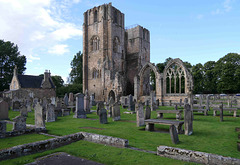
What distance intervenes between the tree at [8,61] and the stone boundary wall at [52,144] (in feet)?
140

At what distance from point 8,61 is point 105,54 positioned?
26.0m

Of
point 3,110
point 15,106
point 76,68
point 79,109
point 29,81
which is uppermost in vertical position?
point 76,68

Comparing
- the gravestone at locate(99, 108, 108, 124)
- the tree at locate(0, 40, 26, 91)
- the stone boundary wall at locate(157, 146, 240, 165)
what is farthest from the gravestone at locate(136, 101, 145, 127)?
the tree at locate(0, 40, 26, 91)

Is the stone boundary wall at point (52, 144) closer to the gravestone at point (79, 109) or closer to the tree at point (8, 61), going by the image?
the gravestone at point (79, 109)

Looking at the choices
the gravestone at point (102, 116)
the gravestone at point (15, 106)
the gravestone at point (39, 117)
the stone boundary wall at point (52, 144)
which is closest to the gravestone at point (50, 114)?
the gravestone at point (39, 117)

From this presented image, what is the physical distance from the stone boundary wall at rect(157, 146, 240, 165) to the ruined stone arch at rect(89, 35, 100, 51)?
33057mm

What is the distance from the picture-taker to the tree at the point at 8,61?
135 ft

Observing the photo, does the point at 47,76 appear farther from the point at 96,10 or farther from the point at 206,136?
the point at 206,136

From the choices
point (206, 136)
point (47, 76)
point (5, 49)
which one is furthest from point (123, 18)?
point (206, 136)

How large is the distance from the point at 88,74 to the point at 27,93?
12.1m

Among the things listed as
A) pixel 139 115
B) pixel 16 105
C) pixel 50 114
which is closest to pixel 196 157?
pixel 139 115

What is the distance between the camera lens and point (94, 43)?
3638cm

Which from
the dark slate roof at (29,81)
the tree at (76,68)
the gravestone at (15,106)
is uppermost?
the tree at (76,68)

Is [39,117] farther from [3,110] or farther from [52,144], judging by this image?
[52,144]
